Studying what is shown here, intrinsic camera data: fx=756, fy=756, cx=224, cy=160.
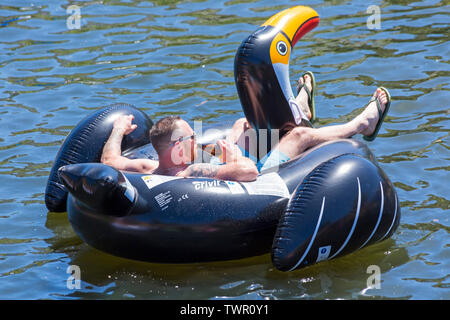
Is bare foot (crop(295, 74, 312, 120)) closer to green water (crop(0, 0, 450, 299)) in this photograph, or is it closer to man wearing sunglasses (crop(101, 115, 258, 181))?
green water (crop(0, 0, 450, 299))

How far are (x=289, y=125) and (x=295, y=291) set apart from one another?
164 cm

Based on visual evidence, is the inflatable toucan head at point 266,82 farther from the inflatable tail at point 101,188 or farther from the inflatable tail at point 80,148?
the inflatable tail at point 101,188

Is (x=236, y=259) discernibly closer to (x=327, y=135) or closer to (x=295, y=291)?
(x=295, y=291)

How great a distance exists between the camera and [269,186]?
5582 mm

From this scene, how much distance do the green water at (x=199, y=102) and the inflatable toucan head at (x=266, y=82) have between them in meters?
1.27

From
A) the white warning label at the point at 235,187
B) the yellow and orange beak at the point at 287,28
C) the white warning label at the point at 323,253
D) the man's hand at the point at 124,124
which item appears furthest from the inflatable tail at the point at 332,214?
the man's hand at the point at 124,124

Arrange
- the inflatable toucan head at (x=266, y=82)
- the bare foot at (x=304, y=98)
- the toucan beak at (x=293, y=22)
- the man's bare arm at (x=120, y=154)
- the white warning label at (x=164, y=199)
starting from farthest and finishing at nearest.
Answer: the bare foot at (x=304, y=98) < the toucan beak at (x=293, y=22) < the inflatable toucan head at (x=266, y=82) < the man's bare arm at (x=120, y=154) < the white warning label at (x=164, y=199)

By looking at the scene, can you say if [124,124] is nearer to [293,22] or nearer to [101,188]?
[101,188]

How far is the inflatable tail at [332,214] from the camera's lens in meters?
5.25

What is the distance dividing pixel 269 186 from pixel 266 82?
45.2 inches

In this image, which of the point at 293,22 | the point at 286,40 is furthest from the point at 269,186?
the point at 293,22

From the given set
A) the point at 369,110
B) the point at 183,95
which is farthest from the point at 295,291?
the point at 183,95

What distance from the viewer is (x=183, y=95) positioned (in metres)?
9.12

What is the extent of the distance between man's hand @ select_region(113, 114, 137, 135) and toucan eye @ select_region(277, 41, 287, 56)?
1.45 meters
